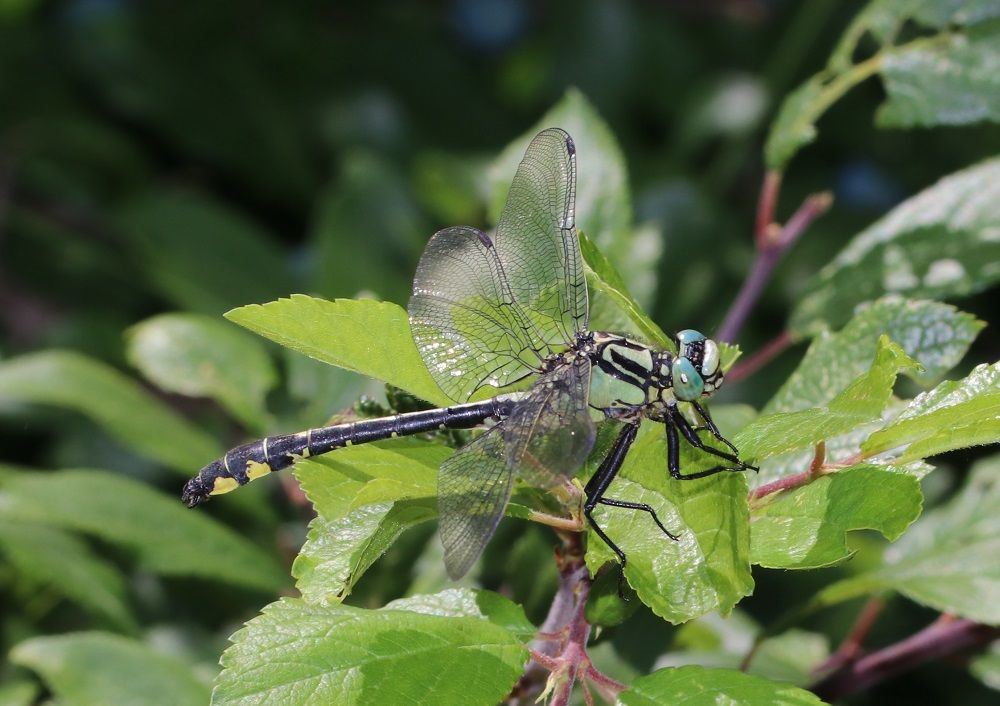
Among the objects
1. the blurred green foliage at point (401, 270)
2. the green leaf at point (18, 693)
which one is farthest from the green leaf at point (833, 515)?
the green leaf at point (18, 693)

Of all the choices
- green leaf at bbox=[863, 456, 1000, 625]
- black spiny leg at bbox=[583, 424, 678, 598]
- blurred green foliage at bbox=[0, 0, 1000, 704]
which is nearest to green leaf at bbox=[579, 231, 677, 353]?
blurred green foliage at bbox=[0, 0, 1000, 704]

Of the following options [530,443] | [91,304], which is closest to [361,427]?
[530,443]

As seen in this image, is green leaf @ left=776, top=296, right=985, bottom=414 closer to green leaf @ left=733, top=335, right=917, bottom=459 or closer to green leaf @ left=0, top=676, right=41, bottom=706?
green leaf @ left=733, top=335, right=917, bottom=459

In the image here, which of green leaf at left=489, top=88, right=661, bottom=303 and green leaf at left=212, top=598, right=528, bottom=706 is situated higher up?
green leaf at left=489, top=88, right=661, bottom=303

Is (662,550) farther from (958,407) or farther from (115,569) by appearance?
(115,569)

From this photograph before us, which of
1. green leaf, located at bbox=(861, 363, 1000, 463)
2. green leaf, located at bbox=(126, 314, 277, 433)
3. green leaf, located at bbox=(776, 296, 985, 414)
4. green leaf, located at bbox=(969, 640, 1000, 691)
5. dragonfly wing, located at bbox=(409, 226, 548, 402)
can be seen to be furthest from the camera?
green leaf, located at bbox=(126, 314, 277, 433)

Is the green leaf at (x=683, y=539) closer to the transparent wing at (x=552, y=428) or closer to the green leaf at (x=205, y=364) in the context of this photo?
the transparent wing at (x=552, y=428)

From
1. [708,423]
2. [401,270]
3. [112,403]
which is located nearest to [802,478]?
[708,423]

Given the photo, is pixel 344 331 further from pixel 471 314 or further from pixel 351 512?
pixel 471 314
